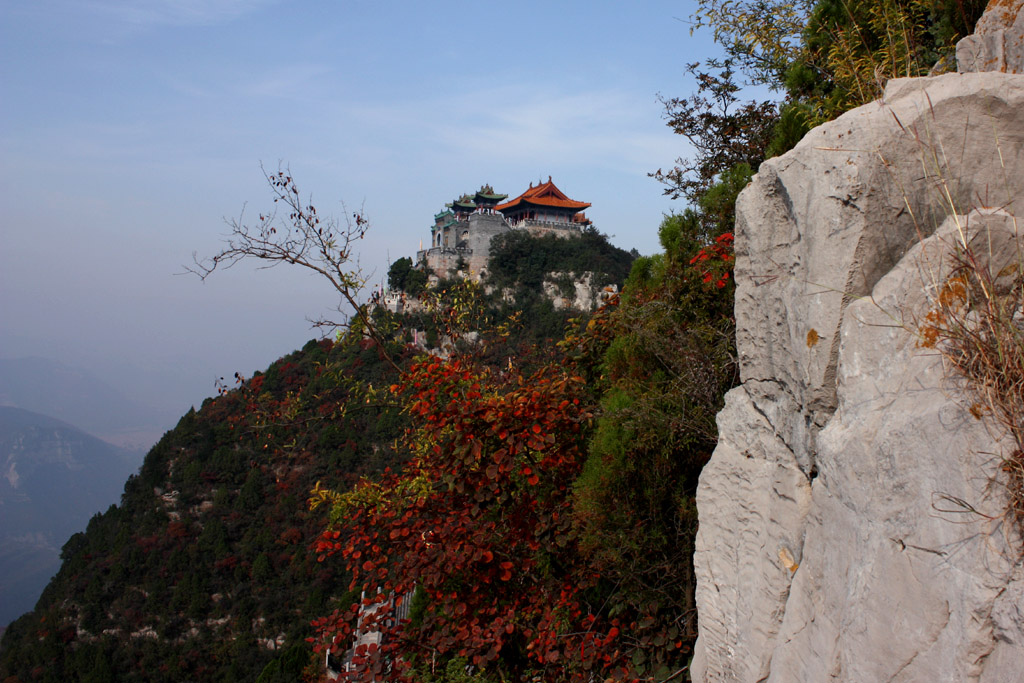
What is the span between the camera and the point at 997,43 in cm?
267

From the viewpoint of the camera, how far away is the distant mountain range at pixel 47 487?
12675cm

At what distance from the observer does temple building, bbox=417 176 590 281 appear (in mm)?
38562

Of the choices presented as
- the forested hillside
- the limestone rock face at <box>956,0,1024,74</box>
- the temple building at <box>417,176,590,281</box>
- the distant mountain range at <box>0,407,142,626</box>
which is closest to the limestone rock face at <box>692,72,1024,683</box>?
the limestone rock face at <box>956,0,1024,74</box>

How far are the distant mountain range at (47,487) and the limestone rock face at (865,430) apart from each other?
141m

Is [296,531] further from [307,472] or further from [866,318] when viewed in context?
[866,318]

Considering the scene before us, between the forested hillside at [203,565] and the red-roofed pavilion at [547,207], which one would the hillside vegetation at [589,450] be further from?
Result: the red-roofed pavilion at [547,207]

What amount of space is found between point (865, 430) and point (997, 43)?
6.69 ft

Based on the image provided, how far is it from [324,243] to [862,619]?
→ 4202 mm

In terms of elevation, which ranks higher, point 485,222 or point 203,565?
point 485,222

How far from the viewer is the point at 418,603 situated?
5.78 metres

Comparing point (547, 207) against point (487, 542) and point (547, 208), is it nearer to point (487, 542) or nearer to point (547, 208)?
point (547, 208)

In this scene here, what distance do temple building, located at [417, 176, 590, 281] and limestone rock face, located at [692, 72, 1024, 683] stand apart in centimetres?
3438

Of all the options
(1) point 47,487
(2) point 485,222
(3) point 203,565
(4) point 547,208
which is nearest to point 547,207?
(4) point 547,208

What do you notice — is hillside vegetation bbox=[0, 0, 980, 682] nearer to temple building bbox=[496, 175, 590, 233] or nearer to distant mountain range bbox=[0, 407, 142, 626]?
temple building bbox=[496, 175, 590, 233]
